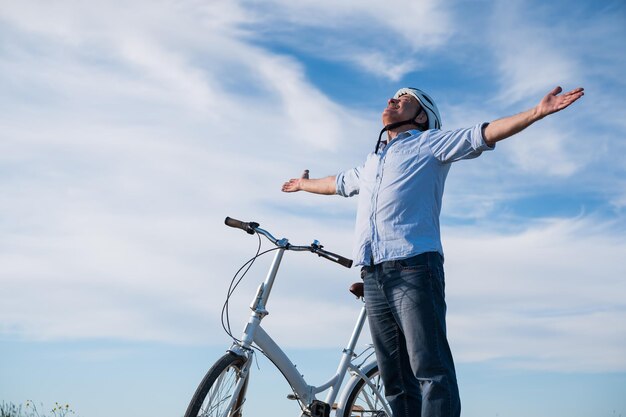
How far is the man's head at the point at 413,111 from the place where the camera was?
519 centimetres

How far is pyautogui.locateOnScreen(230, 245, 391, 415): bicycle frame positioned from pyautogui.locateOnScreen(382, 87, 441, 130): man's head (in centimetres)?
119

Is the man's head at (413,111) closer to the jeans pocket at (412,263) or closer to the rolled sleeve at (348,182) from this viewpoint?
the rolled sleeve at (348,182)

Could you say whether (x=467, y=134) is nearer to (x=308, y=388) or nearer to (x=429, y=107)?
(x=429, y=107)

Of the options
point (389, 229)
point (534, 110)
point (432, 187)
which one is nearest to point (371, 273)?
point (389, 229)

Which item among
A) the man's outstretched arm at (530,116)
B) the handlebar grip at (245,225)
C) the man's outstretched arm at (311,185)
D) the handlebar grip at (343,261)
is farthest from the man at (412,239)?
the handlebar grip at (245,225)

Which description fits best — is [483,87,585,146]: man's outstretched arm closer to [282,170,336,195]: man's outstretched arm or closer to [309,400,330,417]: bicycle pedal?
[282,170,336,195]: man's outstretched arm

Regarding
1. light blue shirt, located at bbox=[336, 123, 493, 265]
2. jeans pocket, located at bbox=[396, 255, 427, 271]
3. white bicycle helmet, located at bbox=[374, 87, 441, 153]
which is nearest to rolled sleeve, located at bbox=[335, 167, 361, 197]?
white bicycle helmet, located at bbox=[374, 87, 441, 153]

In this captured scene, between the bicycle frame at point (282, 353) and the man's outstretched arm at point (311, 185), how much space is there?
2.11ft

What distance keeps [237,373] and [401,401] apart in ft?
3.71

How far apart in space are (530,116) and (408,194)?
0.95 meters

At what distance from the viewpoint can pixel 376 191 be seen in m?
4.96

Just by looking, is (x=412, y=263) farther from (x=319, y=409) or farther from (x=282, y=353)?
(x=319, y=409)

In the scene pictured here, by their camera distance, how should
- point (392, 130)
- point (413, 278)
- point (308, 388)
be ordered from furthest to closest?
point (308, 388)
point (392, 130)
point (413, 278)

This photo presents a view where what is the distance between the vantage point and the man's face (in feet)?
17.0
